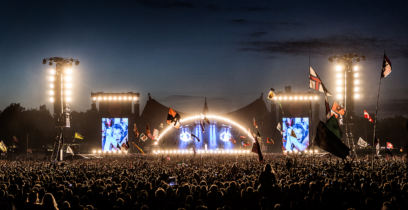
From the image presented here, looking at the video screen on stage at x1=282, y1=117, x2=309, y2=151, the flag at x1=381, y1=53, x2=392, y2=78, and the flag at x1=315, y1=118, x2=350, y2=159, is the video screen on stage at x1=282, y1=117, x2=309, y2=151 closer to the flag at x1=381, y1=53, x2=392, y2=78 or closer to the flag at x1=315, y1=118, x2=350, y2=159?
the flag at x1=381, y1=53, x2=392, y2=78

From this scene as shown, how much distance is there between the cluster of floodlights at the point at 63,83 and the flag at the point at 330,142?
35.8 metres

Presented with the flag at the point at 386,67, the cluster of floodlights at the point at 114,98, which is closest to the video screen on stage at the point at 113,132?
the cluster of floodlights at the point at 114,98

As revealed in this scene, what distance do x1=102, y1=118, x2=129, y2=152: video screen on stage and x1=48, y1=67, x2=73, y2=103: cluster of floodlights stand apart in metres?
14.7

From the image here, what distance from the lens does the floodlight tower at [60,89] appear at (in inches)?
1889

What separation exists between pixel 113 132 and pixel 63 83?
1622 centimetres

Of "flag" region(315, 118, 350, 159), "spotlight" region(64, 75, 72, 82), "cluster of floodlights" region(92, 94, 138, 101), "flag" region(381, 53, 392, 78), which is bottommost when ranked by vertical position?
"flag" region(315, 118, 350, 159)

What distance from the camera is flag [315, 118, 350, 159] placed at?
58.0 ft

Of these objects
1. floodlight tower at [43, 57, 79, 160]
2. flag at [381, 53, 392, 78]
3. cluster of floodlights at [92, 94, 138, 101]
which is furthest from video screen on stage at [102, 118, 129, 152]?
flag at [381, 53, 392, 78]

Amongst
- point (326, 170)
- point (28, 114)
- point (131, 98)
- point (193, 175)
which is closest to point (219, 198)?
point (193, 175)

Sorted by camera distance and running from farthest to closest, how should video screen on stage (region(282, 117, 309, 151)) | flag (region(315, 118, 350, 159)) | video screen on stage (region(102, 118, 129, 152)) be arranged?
video screen on stage (region(102, 118, 129, 152)), video screen on stage (region(282, 117, 309, 151)), flag (region(315, 118, 350, 159))

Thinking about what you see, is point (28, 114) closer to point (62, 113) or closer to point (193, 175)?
point (62, 113)

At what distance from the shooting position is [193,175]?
19234 mm

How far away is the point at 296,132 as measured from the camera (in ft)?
204

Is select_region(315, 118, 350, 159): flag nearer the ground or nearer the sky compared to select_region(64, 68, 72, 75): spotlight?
nearer the ground
